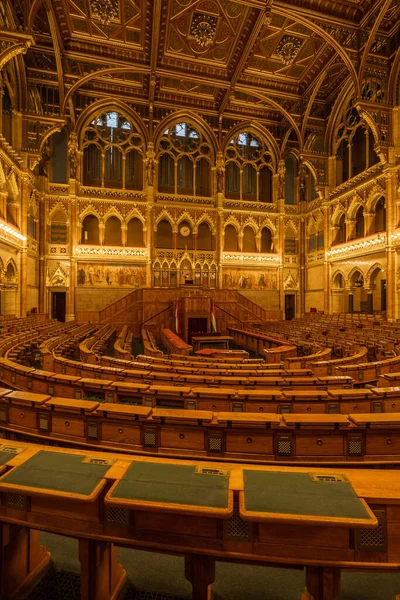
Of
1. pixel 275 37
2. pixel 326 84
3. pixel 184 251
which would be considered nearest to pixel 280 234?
pixel 184 251

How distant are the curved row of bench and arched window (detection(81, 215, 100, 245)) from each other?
20.5 metres

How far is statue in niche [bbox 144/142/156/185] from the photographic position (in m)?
22.3

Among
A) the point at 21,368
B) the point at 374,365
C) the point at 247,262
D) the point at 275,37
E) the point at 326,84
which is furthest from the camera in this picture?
the point at 247,262

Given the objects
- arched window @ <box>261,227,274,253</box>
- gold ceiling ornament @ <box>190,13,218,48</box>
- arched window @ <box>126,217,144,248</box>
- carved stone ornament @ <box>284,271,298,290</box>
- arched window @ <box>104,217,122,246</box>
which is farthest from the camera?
arched window @ <box>261,227,274,253</box>

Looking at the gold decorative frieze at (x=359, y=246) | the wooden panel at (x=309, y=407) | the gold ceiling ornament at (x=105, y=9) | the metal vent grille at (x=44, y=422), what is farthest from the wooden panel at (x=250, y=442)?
the gold ceiling ornament at (x=105, y=9)

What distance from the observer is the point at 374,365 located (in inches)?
249

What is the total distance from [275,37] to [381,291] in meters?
16.2

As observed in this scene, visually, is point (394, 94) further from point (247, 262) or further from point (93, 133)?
Answer: point (93, 133)

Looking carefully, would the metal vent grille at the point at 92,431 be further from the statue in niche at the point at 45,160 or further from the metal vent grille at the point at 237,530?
the statue in niche at the point at 45,160

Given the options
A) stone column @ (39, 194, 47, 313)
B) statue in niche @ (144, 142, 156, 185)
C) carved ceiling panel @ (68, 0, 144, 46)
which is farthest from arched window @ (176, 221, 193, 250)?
carved ceiling panel @ (68, 0, 144, 46)

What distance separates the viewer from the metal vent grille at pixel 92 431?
3436 millimetres

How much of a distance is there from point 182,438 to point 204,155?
24029 mm

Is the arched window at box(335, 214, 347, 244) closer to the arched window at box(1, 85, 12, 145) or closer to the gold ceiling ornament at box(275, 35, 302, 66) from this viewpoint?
the gold ceiling ornament at box(275, 35, 302, 66)

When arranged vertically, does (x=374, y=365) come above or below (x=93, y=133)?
below
